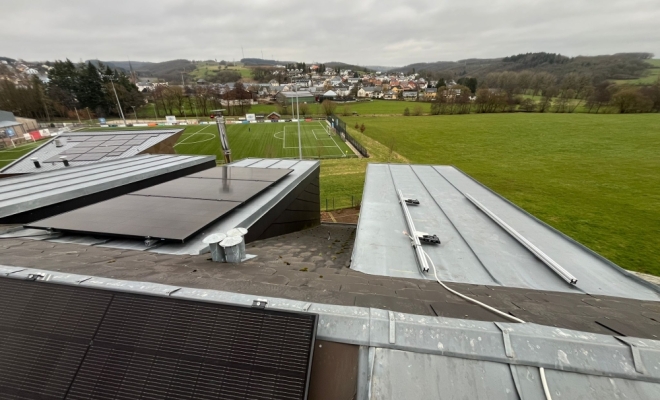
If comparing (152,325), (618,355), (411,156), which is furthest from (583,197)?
(152,325)

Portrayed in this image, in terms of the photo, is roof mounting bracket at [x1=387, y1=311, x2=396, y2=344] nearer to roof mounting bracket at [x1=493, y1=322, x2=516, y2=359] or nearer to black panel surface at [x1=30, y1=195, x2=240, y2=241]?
roof mounting bracket at [x1=493, y1=322, x2=516, y2=359]

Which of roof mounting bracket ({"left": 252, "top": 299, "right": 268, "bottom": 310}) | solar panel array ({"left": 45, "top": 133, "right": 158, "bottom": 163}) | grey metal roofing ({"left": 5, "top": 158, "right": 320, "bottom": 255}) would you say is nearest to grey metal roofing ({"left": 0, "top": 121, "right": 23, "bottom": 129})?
solar panel array ({"left": 45, "top": 133, "right": 158, "bottom": 163})

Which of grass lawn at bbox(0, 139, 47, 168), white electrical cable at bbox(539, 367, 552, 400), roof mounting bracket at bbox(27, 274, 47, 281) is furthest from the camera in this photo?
grass lawn at bbox(0, 139, 47, 168)

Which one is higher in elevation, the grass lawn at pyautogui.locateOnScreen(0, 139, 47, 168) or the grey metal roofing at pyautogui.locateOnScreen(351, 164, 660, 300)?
the grey metal roofing at pyautogui.locateOnScreen(351, 164, 660, 300)

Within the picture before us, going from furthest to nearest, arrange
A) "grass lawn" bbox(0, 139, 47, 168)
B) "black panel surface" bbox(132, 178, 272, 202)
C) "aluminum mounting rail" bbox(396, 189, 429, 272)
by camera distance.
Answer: "grass lawn" bbox(0, 139, 47, 168) → "black panel surface" bbox(132, 178, 272, 202) → "aluminum mounting rail" bbox(396, 189, 429, 272)

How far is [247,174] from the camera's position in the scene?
12.4 meters

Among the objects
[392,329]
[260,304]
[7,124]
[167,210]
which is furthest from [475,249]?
[7,124]

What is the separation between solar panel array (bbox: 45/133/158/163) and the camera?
66.8 feet

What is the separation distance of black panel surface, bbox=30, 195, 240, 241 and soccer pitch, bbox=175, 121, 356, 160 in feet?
115

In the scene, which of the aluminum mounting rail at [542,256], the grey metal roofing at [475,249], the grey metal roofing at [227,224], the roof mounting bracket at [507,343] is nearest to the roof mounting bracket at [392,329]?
the roof mounting bracket at [507,343]

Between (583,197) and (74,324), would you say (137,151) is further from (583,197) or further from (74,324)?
(583,197)

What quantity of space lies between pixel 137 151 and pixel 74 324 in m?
23.1

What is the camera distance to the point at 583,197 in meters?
26.8

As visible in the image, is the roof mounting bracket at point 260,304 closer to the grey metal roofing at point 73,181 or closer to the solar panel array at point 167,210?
the solar panel array at point 167,210
